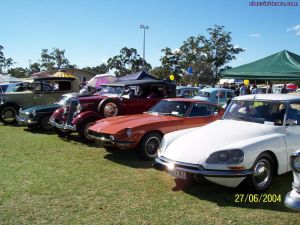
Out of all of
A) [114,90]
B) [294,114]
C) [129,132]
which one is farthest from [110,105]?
[294,114]

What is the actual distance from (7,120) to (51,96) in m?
2.10

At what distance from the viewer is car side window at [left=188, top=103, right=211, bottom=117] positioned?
27.0 ft

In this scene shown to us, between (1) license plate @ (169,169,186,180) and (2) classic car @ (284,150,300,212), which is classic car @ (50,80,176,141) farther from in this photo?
(2) classic car @ (284,150,300,212)

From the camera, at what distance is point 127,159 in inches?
303

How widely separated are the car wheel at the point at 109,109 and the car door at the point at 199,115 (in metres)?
2.64

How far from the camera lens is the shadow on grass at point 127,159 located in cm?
714

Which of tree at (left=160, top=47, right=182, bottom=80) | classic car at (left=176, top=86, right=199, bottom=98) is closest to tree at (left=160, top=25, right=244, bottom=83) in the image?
tree at (left=160, top=47, right=182, bottom=80)

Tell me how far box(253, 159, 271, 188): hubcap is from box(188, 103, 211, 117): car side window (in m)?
3.11

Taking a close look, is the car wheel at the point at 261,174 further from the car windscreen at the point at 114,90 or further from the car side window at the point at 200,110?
the car windscreen at the point at 114,90

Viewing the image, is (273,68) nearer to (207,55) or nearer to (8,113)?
(8,113)

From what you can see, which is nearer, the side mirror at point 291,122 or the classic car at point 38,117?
the side mirror at point 291,122

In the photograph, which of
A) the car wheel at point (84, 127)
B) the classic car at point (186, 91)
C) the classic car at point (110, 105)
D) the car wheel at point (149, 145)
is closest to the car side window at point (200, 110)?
the car wheel at point (149, 145)

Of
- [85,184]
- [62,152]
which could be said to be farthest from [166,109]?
[85,184]
